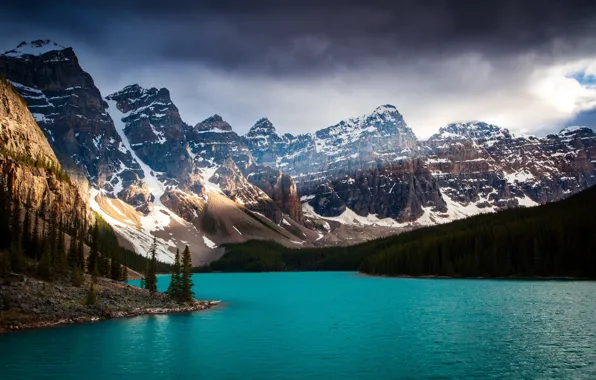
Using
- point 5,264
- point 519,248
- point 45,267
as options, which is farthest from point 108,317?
point 519,248

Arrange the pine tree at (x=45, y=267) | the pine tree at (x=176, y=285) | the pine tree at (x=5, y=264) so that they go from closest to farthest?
the pine tree at (x=5, y=264) < the pine tree at (x=45, y=267) < the pine tree at (x=176, y=285)

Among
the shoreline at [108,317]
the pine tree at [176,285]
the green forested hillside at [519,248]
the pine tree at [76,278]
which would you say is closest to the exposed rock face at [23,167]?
the pine tree at [76,278]

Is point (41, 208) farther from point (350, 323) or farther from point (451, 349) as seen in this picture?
point (451, 349)

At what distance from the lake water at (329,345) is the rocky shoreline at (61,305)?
316 centimetres

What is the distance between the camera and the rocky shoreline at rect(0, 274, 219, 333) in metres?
62.0

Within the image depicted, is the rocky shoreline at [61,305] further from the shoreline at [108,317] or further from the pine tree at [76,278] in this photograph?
the pine tree at [76,278]

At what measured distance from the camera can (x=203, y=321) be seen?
70.8 meters

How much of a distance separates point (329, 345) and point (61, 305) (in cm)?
3658

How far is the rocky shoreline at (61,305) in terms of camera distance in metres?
62.0

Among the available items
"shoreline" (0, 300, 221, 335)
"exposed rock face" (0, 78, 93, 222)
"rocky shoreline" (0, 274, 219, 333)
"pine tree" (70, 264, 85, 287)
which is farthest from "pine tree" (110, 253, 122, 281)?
"exposed rock face" (0, 78, 93, 222)

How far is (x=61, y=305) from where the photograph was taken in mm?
68500

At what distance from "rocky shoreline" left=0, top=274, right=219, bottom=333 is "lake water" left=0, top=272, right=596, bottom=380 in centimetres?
316

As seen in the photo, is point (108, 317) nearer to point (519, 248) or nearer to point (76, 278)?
point (76, 278)

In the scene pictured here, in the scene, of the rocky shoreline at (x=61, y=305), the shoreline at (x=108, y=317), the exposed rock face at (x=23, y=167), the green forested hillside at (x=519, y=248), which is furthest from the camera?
the exposed rock face at (x=23, y=167)
